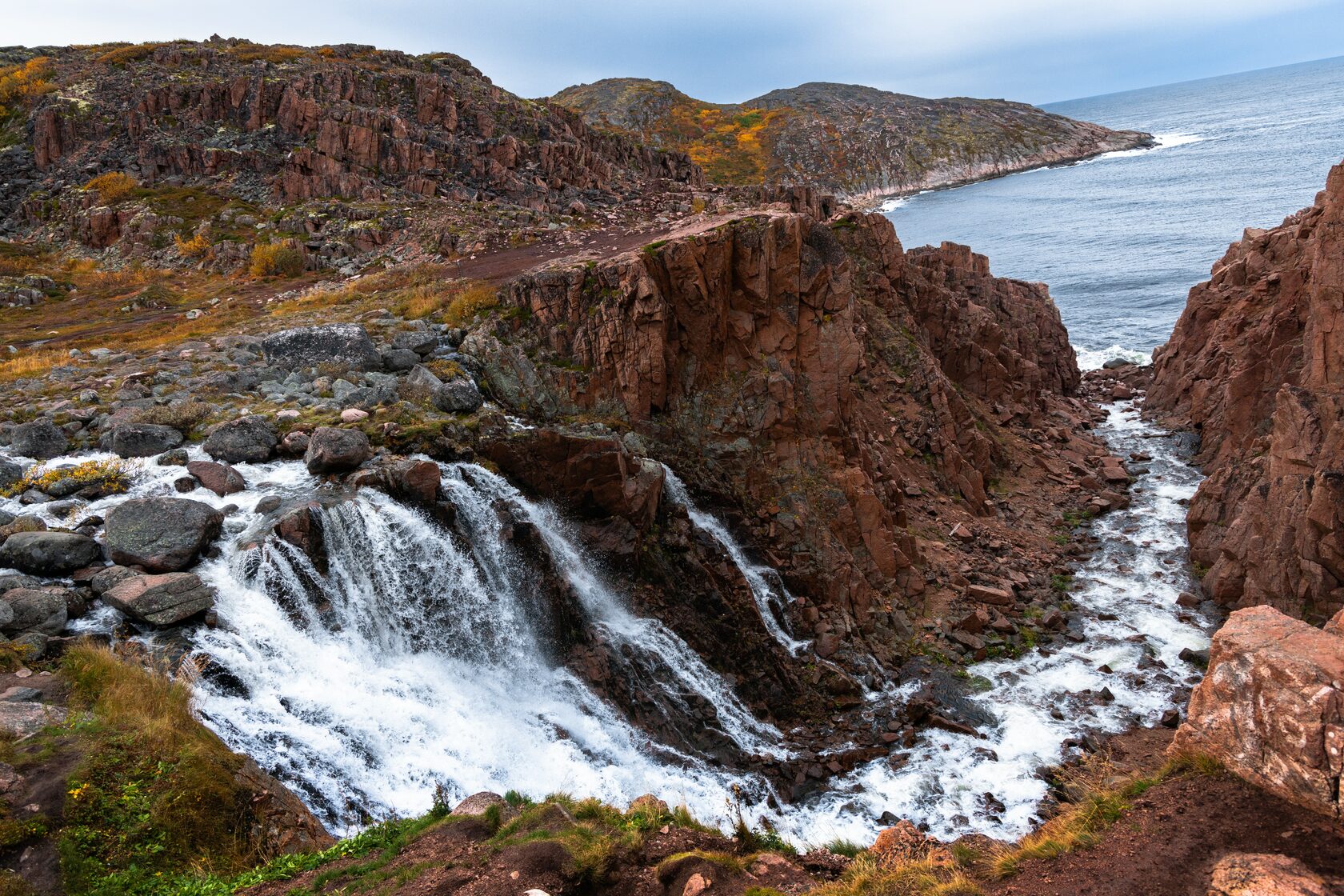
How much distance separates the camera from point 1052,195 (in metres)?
97.6

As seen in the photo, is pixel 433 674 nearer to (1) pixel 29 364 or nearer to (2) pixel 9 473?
(2) pixel 9 473

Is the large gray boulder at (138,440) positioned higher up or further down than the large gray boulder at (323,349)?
further down

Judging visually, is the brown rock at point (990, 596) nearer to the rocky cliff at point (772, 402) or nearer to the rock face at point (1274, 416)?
the rocky cliff at point (772, 402)

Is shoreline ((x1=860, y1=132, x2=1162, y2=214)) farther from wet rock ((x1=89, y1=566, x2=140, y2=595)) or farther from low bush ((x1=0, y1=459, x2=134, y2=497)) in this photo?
wet rock ((x1=89, y1=566, x2=140, y2=595))

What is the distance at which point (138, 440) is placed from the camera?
16781 mm

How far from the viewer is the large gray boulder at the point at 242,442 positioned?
16766 millimetres

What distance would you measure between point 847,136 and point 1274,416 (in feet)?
449

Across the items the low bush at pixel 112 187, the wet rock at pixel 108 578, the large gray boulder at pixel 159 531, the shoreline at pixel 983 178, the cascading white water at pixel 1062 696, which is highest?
the shoreline at pixel 983 178

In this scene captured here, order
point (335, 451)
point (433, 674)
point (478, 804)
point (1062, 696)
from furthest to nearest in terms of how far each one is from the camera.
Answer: point (1062, 696) → point (335, 451) → point (433, 674) → point (478, 804)

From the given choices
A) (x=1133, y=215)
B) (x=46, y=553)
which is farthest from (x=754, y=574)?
(x=1133, y=215)

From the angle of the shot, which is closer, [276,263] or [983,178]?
[276,263]

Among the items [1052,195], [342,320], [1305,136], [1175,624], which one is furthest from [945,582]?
[1305,136]

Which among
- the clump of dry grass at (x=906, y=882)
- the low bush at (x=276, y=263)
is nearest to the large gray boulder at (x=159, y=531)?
the clump of dry grass at (x=906, y=882)

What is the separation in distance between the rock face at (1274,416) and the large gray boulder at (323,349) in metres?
25.1
